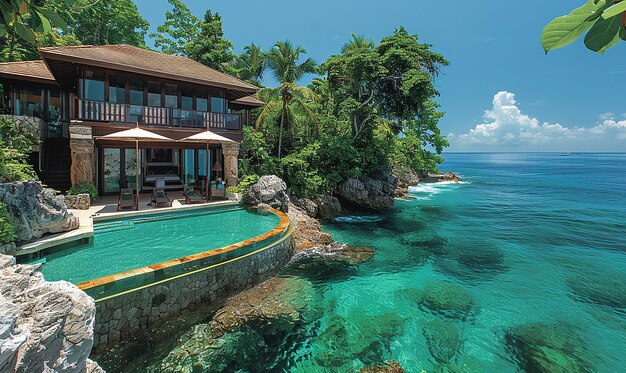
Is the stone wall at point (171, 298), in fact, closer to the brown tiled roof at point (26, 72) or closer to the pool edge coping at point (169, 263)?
the pool edge coping at point (169, 263)

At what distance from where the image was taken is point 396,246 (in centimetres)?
1401

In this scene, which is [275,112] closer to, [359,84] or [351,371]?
[359,84]

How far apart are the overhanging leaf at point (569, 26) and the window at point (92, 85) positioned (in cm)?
1719

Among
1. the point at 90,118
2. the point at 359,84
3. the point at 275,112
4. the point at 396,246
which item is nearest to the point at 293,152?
the point at 275,112

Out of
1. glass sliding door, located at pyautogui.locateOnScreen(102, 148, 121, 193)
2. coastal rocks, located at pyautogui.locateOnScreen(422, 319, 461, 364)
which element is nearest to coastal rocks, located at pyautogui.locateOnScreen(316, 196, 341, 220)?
coastal rocks, located at pyautogui.locateOnScreen(422, 319, 461, 364)

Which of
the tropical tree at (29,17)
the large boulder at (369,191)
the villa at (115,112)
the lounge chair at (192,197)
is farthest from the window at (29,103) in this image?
the tropical tree at (29,17)

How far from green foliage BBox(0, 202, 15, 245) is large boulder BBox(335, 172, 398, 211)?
16.9 meters

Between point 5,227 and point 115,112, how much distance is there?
840cm

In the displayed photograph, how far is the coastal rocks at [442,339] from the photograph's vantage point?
6.78 m

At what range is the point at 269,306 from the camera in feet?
26.2

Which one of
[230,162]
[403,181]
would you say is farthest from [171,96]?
[403,181]

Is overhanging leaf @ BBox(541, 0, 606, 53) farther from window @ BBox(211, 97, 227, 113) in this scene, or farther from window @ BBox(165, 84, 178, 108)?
window @ BBox(211, 97, 227, 113)

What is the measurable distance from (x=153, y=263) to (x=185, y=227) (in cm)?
345

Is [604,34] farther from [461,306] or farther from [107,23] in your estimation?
[107,23]
